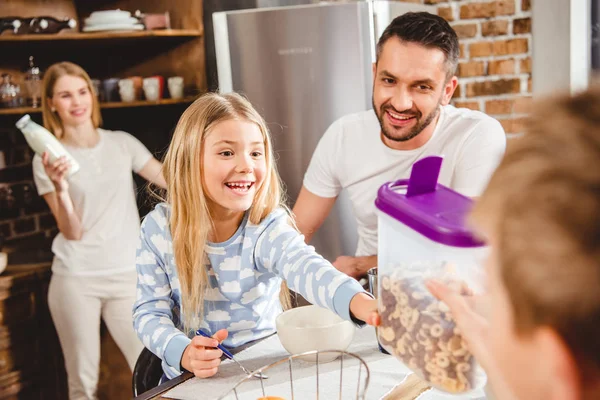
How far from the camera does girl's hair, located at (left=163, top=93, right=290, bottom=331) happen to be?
53.5 inches

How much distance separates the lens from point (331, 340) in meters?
1.13

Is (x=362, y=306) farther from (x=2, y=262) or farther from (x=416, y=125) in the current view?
(x=2, y=262)

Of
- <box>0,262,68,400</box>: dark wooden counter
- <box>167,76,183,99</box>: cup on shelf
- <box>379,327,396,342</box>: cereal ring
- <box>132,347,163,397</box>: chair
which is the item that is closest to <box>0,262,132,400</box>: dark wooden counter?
<box>0,262,68,400</box>: dark wooden counter

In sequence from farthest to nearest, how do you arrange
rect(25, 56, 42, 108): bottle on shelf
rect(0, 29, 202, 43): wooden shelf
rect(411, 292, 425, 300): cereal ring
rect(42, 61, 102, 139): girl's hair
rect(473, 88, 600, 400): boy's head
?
rect(25, 56, 42, 108): bottle on shelf, rect(0, 29, 202, 43): wooden shelf, rect(42, 61, 102, 139): girl's hair, rect(411, 292, 425, 300): cereal ring, rect(473, 88, 600, 400): boy's head

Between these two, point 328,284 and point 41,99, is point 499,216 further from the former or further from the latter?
point 41,99

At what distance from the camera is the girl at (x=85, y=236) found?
2555 millimetres

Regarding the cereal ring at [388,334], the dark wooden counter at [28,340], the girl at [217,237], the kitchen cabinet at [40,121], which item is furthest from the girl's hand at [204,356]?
the dark wooden counter at [28,340]

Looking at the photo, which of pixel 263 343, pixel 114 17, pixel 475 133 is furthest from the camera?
pixel 114 17

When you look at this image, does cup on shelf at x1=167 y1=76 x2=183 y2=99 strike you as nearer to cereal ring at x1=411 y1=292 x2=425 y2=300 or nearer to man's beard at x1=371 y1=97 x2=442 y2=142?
man's beard at x1=371 y1=97 x2=442 y2=142

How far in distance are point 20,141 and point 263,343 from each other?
217 centimetres

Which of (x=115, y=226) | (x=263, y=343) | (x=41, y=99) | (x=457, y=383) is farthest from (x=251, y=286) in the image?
(x=41, y=99)

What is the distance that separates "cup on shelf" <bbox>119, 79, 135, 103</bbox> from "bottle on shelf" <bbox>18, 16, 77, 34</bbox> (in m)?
0.34

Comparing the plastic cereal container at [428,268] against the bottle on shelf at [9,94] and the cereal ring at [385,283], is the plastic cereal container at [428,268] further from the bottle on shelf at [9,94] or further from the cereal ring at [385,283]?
the bottle on shelf at [9,94]

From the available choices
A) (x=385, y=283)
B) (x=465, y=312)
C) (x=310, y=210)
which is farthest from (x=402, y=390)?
(x=310, y=210)
